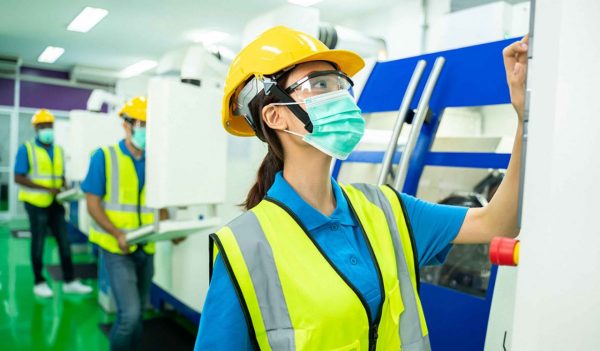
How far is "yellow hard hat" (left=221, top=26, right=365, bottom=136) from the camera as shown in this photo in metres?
1.14

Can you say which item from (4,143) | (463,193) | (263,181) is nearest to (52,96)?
(4,143)

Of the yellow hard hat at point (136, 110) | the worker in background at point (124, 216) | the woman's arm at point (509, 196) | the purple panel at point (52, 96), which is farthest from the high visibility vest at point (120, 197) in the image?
the purple panel at point (52, 96)

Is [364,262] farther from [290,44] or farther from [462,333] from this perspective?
[462,333]

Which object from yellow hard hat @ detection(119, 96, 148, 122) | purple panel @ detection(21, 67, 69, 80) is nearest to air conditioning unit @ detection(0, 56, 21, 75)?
purple panel @ detection(21, 67, 69, 80)

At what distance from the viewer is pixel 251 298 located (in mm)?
966

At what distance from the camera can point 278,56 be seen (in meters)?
1.14

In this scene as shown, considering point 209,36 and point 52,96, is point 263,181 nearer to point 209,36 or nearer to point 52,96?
point 209,36

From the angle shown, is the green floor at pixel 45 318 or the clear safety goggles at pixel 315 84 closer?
the clear safety goggles at pixel 315 84

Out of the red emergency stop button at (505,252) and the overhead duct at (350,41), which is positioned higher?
the overhead duct at (350,41)

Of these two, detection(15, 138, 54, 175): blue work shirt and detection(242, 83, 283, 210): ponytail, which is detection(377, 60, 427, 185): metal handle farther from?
detection(15, 138, 54, 175): blue work shirt

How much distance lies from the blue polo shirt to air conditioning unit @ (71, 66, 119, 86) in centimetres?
988

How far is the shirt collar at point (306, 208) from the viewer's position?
1.09 meters

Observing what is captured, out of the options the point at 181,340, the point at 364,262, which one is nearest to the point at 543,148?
the point at 364,262

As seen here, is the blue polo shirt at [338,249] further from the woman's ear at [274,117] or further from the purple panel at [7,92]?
the purple panel at [7,92]
